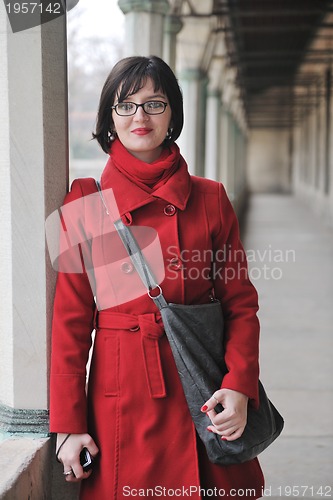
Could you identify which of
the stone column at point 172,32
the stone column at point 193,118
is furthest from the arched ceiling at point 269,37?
the stone column at point 193,118

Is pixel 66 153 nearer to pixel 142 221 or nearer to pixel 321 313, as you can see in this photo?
pixel 142 221

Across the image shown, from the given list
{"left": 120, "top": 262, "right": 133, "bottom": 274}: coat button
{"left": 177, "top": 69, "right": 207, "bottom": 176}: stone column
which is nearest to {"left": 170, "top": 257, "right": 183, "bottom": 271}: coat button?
{"left": 120, "top": 262, "right": 133, "bottom": 274}: coat button

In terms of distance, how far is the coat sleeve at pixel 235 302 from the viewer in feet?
6.34

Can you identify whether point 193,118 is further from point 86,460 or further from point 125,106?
point 86,460

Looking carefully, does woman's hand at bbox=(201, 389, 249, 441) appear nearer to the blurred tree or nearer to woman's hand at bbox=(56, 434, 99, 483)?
woman's hand at bbox=(56, 434, 99, 483)

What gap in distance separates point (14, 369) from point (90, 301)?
14.7 inches

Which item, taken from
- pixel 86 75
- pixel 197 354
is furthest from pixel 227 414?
pixel 86 75

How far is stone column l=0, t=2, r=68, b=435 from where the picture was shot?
2.01 m

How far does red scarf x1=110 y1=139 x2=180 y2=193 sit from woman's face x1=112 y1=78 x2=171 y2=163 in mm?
28

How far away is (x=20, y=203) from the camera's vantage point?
6.78 ft

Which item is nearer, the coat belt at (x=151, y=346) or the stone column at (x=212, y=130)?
the coat belt at (x=151, y=346)

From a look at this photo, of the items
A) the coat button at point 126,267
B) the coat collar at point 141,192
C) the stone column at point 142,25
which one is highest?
the stone column at point 142,25

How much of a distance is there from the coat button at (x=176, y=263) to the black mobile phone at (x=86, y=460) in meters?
0.53

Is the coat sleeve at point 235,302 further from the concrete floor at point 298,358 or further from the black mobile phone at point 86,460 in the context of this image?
the concrete floor at point 298,358
